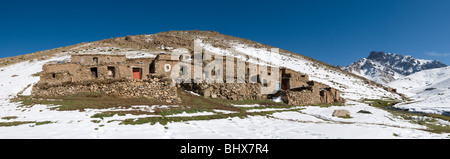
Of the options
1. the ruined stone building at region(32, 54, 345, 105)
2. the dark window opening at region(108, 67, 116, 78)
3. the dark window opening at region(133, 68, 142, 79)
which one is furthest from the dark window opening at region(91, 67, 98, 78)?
the dark window opening at region(133, 68, 142, 79)

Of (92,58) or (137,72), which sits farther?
(92,58)

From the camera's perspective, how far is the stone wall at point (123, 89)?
1925cm

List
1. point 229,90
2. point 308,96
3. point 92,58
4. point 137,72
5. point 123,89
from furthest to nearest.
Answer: point 92,58 < point 137,72 < point 308,96 < point 229,90 < point 123,89

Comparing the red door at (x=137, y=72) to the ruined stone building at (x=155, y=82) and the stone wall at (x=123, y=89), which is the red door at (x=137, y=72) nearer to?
the ruined stone building at (x=155, y=82)

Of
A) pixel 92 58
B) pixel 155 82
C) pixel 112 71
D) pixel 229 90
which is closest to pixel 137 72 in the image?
pixel 112 71

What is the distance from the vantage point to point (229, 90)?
2631cm

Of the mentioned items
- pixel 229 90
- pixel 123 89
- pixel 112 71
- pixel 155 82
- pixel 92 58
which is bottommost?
pixel 229 90

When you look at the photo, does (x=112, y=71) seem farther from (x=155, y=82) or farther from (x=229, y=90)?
(x=229, y=90)

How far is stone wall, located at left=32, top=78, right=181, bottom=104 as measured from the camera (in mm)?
19250

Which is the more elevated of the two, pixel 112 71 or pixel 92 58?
pixel 92 58

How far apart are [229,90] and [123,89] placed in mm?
12018

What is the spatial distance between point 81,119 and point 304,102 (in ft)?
85.5
